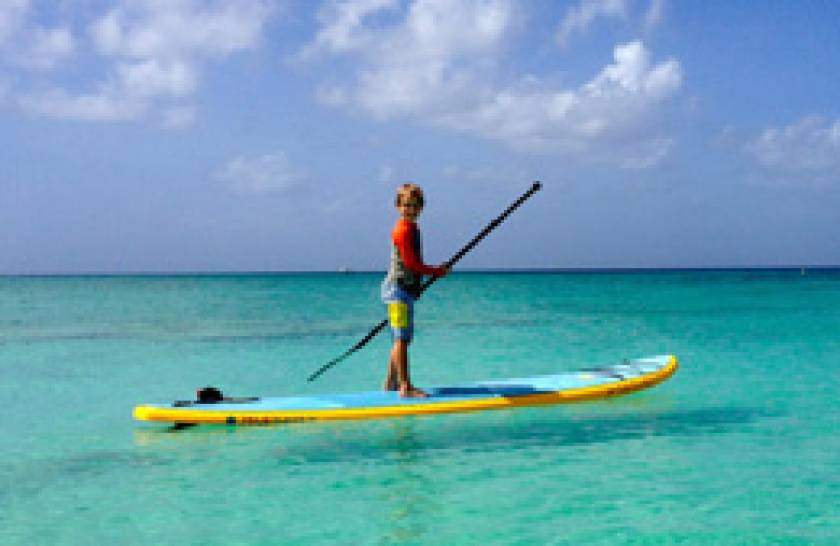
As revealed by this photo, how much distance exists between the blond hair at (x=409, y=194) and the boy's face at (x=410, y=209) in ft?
0.04

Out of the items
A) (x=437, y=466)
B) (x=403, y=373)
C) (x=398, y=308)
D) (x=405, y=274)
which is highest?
(x=405, y=274)

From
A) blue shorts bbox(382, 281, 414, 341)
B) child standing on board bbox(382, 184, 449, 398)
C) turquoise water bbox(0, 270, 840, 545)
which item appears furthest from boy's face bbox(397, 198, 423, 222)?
turquoise water bbox(0, 270, 840, 545)

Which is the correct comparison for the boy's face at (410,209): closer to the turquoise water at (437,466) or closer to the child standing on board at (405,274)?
the child standing on board at (405,274)

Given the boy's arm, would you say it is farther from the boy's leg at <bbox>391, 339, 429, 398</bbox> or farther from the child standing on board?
the boy's leg at <bbox>391, 339, 429, 398</bbox>

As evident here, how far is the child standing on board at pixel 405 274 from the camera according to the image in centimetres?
755

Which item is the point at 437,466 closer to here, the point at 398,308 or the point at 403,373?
the point at 403,373

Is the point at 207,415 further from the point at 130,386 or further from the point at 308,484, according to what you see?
the point at 130,386

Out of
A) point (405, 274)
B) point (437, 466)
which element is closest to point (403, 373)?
point (405, 274)

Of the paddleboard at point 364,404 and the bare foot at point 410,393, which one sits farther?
the bare foot at point 410,393

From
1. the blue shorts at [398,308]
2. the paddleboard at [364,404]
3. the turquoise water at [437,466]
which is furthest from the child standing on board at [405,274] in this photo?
the turquoise water at [437,466]

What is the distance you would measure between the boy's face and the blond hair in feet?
0.04

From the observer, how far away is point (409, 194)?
748cm

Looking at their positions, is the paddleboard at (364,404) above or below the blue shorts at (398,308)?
below

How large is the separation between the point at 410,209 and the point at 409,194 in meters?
0.15
